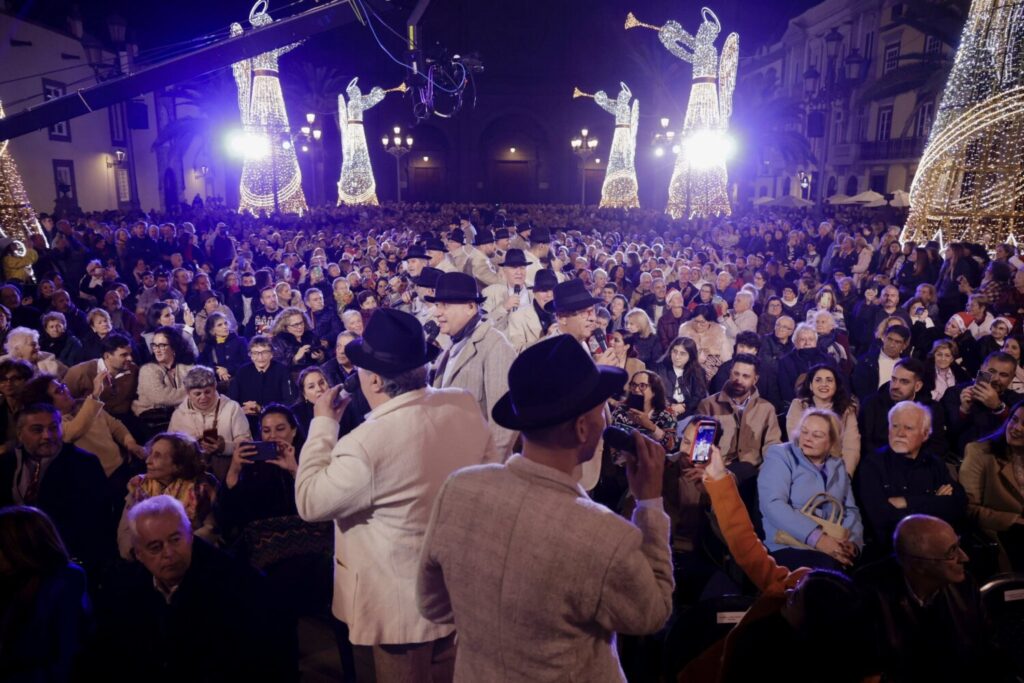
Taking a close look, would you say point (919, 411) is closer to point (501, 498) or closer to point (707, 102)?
point (501, 498)

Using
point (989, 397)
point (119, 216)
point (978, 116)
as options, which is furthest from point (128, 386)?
point (119, 216)

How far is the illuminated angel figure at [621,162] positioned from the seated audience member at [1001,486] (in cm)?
2570

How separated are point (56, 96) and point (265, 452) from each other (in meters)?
26.0

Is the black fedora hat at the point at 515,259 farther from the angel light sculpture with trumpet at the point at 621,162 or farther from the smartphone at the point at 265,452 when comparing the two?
the angel light sculpture with trumpet at the point at 621,162

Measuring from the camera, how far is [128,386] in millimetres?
5883

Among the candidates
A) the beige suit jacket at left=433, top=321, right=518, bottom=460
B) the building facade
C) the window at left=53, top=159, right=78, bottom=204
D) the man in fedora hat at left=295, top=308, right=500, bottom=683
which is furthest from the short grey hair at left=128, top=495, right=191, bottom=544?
the building facade

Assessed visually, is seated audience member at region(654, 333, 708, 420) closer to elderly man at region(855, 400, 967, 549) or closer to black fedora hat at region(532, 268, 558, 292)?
black fedora hat at region(532, 268, 558, 292)

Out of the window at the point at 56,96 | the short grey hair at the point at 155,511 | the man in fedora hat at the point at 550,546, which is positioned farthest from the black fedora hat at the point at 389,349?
the window at the point at 56,96

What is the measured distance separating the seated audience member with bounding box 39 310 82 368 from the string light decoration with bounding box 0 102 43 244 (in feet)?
2.65

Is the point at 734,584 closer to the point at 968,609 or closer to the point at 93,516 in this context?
the point at 968,609

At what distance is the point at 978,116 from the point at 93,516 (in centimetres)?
763

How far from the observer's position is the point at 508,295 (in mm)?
7664

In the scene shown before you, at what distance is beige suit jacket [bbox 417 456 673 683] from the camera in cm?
180

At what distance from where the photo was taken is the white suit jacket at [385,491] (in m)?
2.52
